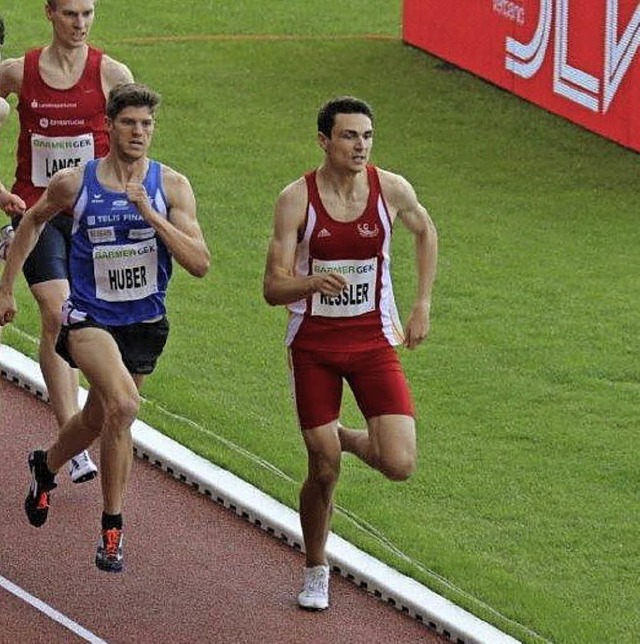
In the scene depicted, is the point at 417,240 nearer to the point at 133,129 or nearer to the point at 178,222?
the point at 178,222

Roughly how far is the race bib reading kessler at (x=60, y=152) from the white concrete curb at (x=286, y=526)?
60.1 inches

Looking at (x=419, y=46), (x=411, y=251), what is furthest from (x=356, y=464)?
(x=419, y=46)

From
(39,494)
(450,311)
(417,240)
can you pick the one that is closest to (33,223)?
(39,494)

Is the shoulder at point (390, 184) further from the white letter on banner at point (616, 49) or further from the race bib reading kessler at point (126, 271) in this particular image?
the white letter on banner at point (616, 49)

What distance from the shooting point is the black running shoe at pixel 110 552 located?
9.09 meters

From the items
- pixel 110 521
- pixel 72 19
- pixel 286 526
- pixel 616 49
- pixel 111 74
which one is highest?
pixel 72 19

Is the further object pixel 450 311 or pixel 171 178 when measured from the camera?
pixel 450 311

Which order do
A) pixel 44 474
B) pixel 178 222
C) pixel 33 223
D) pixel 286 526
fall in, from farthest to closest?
pixel 286 526 < pixel 44 474 < pixel 33 223 < pixel 178 222

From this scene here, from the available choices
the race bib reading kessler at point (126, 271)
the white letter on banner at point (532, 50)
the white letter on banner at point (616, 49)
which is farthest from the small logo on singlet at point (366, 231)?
the white letter on banner at point (532, 50)

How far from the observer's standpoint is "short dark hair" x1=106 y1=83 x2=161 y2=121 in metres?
9.00

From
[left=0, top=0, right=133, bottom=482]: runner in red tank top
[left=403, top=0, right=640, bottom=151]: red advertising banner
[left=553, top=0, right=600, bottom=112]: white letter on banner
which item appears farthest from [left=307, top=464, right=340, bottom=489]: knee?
[left=553, top=0, right=600, bottom=112]: white letter on banner

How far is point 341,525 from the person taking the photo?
10125mm

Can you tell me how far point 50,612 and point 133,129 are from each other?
209cm

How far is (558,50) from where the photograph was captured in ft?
56.0
